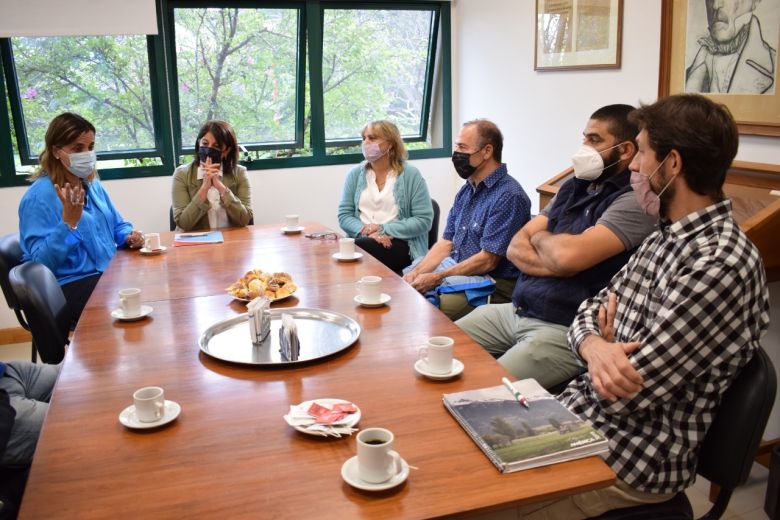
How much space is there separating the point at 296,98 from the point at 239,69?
0.46m

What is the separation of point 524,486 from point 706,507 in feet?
5.31

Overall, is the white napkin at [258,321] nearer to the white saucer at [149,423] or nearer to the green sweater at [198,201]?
the white saucer at [149,423]

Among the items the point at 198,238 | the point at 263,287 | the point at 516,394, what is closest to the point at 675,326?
the point at 516,394

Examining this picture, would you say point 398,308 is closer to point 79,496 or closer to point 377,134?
point 79,496

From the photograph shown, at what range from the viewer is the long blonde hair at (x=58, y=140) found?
118 inches

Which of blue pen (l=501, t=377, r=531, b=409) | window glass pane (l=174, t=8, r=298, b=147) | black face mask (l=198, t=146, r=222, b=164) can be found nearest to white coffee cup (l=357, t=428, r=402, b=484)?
blue pen (l=501, t=377, r=531, b=409)

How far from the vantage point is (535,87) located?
13.4 ft

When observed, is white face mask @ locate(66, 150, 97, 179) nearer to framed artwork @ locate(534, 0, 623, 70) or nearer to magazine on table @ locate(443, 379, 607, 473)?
magazine on table @ locate(443, 379, 607, 473)

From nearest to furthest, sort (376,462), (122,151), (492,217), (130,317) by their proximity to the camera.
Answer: (376,462), (130,317), (492,217), (122,151)

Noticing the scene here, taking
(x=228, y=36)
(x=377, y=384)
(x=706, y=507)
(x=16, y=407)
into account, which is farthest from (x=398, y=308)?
(x=228, y=36)

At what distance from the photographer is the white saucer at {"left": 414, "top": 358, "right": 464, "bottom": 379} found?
151 cm

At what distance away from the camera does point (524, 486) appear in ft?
3.63

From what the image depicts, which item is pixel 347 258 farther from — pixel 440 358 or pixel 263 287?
pixel 440 358

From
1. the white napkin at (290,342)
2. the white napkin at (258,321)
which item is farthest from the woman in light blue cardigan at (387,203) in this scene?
the white napkin at (290,342)
